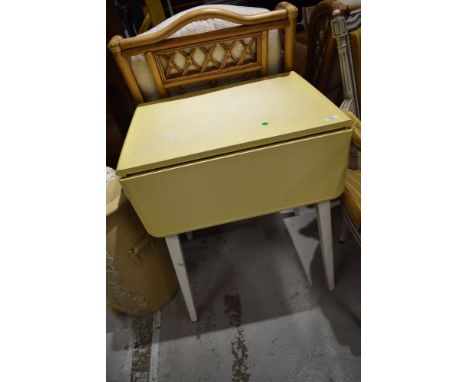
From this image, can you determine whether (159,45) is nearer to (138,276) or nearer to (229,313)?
(138,276)

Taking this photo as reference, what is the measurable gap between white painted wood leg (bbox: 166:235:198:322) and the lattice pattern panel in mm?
626

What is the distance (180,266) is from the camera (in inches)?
39.8

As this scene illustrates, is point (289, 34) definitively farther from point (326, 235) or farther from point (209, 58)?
point (326, 235)

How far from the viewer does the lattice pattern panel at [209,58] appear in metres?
1.06

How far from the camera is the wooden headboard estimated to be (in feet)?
3.20

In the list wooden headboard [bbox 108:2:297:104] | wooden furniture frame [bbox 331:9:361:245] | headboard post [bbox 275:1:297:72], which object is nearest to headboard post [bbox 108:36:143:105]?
wooden headboard [bbox 108:2:297:104]

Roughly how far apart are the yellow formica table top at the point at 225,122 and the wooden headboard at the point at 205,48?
Result: 9 centimetres

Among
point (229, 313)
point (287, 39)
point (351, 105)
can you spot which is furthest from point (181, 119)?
point (229, 313)

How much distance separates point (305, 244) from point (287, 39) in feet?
3.09

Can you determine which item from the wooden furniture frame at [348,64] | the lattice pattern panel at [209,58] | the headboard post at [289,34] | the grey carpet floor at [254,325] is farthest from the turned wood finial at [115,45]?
the grey carpet floor at [254,325]

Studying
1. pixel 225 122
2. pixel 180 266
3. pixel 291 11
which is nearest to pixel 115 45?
pixel 225 122

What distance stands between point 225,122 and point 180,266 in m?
0.53

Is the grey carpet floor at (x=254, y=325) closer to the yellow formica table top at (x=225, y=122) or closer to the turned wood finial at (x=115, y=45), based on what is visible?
the yellow formica table top at (x=225, y=122)

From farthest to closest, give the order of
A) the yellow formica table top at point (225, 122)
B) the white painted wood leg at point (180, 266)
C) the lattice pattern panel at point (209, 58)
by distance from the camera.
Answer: the lattice pattern panel at point (209, 58) → the white painted wood leg at point (180, 266) → the yellow formica table top at point (225, 122)
